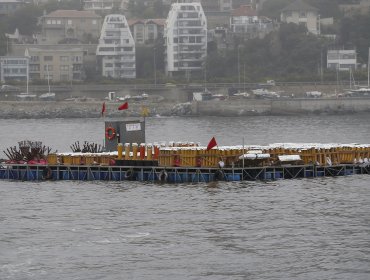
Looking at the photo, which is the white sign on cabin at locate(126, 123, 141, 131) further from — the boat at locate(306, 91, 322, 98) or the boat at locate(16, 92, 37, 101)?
the boat at locate(16, 92, 37, 101)

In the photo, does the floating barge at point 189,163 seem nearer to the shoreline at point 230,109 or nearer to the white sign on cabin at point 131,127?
the white sign on cabin at point 131,127

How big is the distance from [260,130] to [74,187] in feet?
213

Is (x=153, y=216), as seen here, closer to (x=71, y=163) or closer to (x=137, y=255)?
(x=137, y=255)

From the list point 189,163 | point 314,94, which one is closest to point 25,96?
point 314,94

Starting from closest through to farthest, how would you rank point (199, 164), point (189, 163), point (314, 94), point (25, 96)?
point (199, 164)
point (189, 163)
point (314, 94)
point (25, 96)

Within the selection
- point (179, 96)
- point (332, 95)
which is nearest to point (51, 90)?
point (179, 96)

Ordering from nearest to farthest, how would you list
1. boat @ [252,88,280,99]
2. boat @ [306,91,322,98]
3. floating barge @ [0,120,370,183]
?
1. floating barge @ [0,120,370,183]
2. boat @ [252,88,280,99]
3. boat @ [306,91,322,98]

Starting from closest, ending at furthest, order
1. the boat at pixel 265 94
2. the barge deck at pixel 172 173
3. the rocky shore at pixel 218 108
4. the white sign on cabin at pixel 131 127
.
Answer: the barge deck at pixel 172 173 < the white sign on cabin at pixel 131 127 < the rocky shore at pixel 218 108 < the boat at pixel 265 94

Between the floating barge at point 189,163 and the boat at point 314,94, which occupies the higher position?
the floating barge at point 189,163

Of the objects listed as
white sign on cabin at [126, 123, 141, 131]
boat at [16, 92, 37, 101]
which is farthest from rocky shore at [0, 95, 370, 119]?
white sign on cabin at [126, 123, 141, 131]

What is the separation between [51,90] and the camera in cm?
19838

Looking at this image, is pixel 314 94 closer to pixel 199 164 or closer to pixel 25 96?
pixel 25 96

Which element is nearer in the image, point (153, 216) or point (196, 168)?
point (153, 216)

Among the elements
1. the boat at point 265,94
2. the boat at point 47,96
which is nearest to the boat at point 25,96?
the boat at point 47,96
